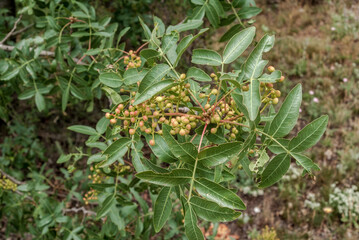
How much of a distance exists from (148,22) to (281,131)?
208 centimetres

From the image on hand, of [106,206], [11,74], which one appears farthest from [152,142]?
[11,74]

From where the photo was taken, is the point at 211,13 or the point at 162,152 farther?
the point at 211,13

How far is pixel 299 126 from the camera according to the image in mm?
3947

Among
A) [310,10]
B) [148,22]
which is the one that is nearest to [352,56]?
[310,10]

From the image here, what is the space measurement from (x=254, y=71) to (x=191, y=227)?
41cm

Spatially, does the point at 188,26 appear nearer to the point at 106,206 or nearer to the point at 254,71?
the point at 254,71

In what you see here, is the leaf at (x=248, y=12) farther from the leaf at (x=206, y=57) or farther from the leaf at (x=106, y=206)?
the leaf at (x=106, y=206)

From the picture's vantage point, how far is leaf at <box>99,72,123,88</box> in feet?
3.40

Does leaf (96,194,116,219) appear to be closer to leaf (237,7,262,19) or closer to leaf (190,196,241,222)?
leaf (190,196,241,222)

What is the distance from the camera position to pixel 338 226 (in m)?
3.23

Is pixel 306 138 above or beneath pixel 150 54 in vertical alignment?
beneath

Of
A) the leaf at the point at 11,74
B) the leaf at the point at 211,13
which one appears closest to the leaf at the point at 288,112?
the leaf at the point at 211,13

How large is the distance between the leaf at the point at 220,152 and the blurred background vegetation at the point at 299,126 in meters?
1.55

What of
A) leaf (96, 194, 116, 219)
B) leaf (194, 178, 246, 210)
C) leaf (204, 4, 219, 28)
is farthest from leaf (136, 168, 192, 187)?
leaf (204, 4, 219, 28)
